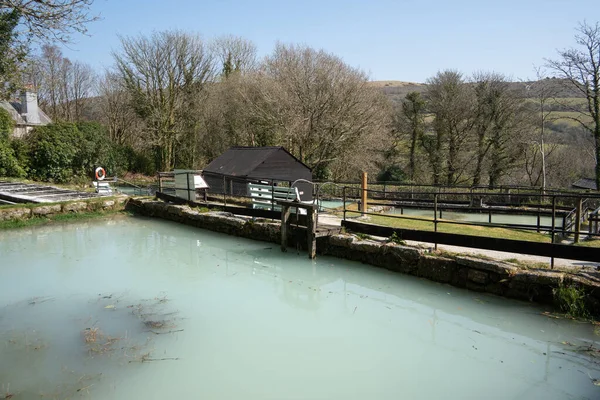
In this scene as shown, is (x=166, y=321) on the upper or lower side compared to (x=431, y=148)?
lower

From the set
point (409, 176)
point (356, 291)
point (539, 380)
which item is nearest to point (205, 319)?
point (356, 291)

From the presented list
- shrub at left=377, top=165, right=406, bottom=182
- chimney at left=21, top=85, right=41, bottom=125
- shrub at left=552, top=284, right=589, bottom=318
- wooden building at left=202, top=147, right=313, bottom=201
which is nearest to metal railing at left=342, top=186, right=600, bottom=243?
shrub at left=552, top=284, right=589, bottom=318

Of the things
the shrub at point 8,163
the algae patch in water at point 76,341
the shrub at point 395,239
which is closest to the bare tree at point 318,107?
the shrub at point 8,163

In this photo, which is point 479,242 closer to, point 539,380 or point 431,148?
point 539,380

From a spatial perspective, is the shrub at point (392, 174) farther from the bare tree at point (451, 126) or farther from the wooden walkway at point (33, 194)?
the wooden walkway at point (33, 194)

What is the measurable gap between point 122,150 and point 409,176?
60.8ft

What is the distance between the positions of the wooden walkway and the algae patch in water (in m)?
9.17

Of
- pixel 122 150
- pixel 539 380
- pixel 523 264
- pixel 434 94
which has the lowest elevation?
pixel 539 380

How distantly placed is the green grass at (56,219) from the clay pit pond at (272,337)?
4.37m

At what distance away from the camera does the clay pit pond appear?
15.2 ft

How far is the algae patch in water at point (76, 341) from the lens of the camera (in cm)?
459

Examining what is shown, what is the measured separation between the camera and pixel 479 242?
771 centimetres

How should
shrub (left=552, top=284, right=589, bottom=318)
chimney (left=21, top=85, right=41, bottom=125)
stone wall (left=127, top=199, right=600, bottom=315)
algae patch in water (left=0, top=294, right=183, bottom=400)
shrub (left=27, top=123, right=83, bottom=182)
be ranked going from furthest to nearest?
1. chimney (left=21, top=85, right=41, bottom=125)
2. shrub (left=27, top=123, right=83, bottom=182)
3. stone wall (left=127, top=199, right=600, bottom=315)
4. shrub (left=552, top=284, right=589, bottom=318)
5. algae patch in water (left=0, top=294, right=183, bottom=400)

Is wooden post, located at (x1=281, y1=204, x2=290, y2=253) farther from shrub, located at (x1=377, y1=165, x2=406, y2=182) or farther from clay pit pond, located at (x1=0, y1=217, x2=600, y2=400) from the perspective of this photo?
shrub, located at (x1=377, y1=165, x2=406, y2=182)
